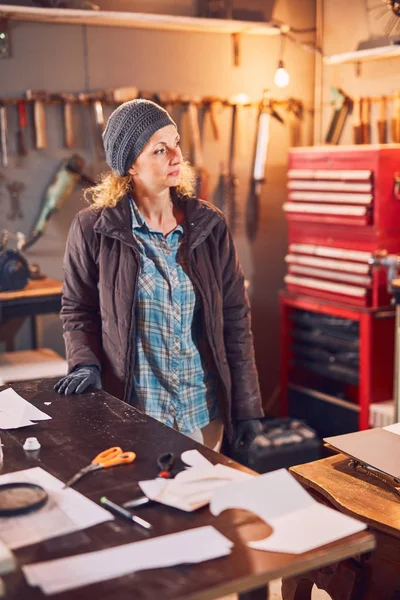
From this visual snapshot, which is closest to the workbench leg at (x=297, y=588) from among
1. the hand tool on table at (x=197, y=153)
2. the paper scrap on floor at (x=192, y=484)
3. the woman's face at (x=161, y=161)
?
the paper scrap on floor at (x=192, y=484)

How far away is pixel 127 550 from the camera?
1360 mm

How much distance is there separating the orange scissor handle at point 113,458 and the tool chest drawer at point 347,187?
2603 millimetres

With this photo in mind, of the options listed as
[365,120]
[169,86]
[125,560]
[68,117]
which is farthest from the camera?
[169,86]

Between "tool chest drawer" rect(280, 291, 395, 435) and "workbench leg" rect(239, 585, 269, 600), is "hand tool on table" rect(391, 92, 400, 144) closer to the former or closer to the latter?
"tool chest drawer" rect(280, 291, 395, 435)

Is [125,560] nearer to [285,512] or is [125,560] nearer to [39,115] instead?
[285,512]

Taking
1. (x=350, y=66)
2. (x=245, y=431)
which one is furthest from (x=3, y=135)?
(x=245, y=431)

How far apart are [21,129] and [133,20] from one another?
838 millimetres

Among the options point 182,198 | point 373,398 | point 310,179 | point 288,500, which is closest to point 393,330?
point 373,398

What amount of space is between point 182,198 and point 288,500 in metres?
1.45

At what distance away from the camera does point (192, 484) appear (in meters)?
1.60

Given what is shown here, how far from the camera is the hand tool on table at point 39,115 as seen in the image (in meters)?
4.33

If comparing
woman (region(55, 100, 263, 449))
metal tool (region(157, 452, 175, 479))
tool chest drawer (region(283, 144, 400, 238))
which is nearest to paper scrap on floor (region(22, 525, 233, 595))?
metal tool (region(157, 452, 175, 479))

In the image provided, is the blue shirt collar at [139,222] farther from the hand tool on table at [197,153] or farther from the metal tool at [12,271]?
the hand tool on table at [197,153]

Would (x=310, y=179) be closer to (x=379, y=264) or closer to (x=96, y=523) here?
(x=379, y=264)
